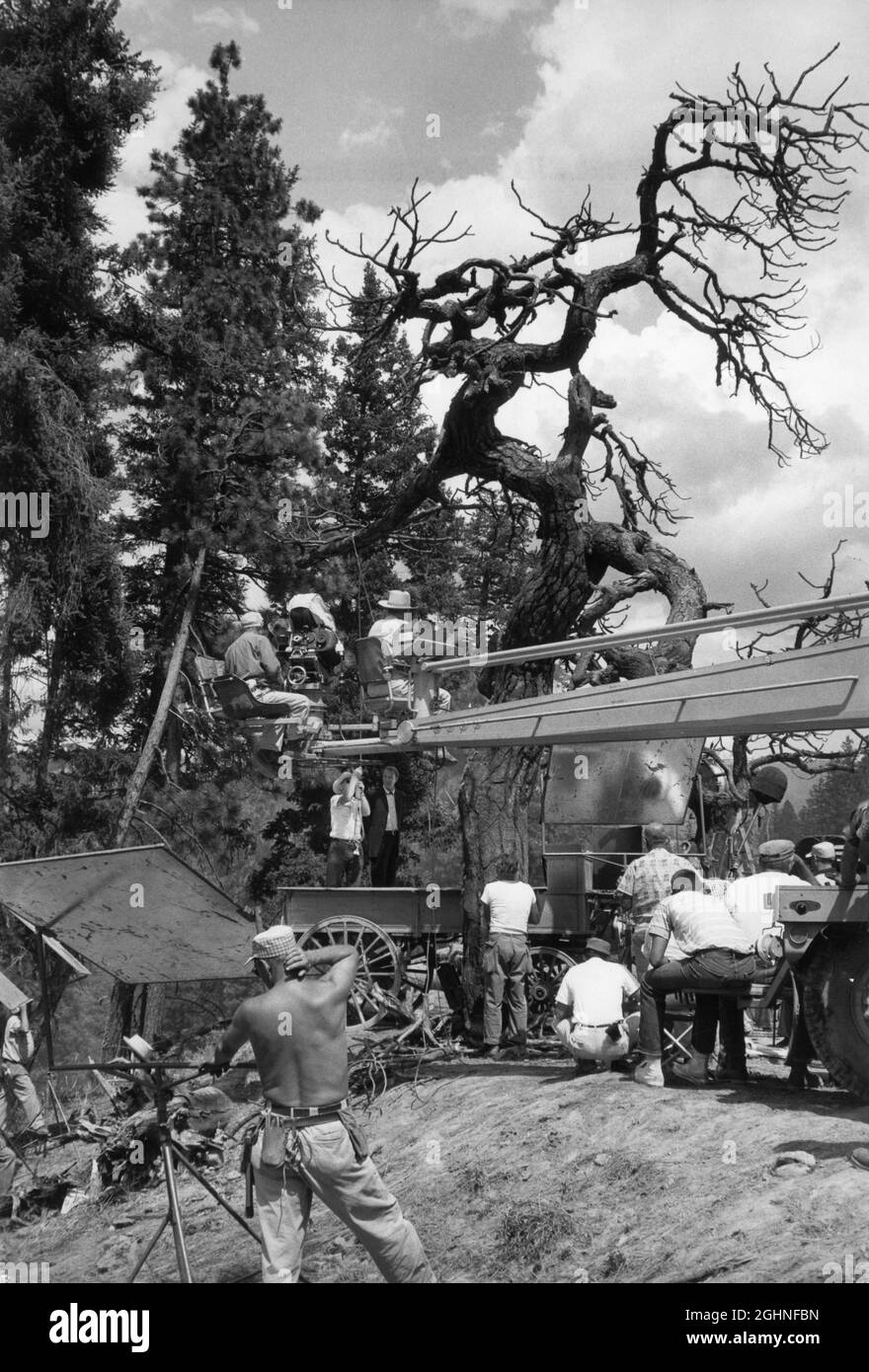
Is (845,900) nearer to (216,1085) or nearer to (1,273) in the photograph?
(216,1085)

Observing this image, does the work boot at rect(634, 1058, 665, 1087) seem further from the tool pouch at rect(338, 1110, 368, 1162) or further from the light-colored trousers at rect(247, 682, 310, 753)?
the light-colored trousers at rect(247, 682, 310, 753)

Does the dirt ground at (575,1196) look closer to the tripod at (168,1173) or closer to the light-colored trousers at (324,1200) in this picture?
the light-colored trousers at (324,1200)

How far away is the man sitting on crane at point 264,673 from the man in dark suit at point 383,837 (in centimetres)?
274

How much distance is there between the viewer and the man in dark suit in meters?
15.1

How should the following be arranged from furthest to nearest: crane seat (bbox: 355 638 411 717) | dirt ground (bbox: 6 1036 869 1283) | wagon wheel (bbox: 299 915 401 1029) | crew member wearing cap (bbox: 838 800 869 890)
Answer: wagon wheel (bbox: 299 915 401 1029) < crane seat (bbox: 355 638 411 717) < crew member wearing cap (bbox: 838 800 869 890) < dirt ground (bbox: 6 1036 869 1283)

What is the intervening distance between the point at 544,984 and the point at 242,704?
4.37 m

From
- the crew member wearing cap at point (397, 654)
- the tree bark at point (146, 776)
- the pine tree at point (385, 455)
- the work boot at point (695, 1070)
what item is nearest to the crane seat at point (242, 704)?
the crew member wearing cap at point (397, 654)

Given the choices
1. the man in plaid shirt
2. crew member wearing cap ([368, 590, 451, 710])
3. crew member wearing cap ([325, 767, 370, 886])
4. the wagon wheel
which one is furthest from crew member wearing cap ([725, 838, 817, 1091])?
crew member wearing cap ([325, 767, 370, 886])

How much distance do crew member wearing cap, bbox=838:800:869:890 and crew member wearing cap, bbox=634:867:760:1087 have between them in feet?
4.07

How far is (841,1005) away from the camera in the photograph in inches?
368

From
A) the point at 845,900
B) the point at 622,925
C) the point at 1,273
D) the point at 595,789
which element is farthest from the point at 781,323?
the point at 1,273

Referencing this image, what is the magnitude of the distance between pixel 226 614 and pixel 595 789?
36.2 ft

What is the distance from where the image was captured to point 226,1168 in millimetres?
12359

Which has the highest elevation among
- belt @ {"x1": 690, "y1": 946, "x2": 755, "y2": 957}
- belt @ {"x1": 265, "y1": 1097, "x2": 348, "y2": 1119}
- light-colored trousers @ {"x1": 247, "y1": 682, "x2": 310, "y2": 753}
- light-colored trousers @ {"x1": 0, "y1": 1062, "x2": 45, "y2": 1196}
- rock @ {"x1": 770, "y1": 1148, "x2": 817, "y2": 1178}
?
light-colored trousers @ {"x1": 247, "y1": 682, "x2": 310, "y2": 753}
